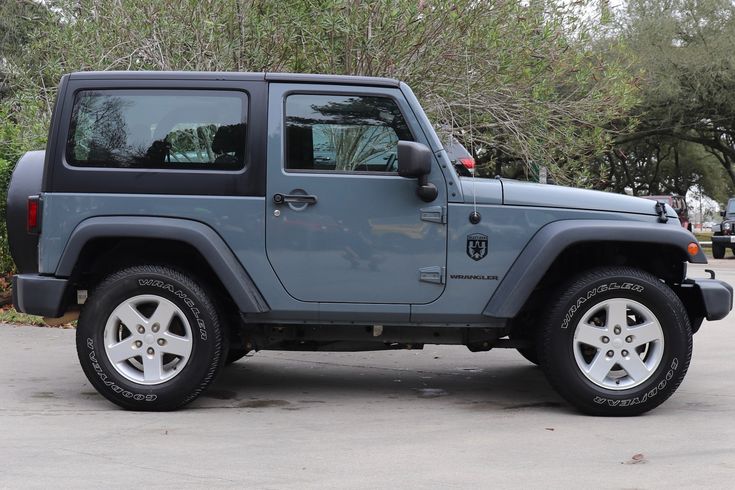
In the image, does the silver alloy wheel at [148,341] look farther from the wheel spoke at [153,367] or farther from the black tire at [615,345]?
the black tire at [615,345]

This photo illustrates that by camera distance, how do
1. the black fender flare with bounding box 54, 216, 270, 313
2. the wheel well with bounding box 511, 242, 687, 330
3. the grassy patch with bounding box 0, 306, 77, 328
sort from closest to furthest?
1. the black fender flare with bounding box 54, 216, 270, 313
2. the wheel well with bounding box 511, 242, 687, 330
3. the grassy patch with bounding box 0, 306, 77, 328

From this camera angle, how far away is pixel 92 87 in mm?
6168

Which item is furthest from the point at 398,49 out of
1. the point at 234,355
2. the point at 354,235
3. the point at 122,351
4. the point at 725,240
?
the point at 725,240

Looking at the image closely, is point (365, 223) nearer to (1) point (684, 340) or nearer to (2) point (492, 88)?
(1) point (684, 340)

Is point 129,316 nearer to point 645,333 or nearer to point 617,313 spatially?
point 617,313

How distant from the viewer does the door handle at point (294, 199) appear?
600 cm

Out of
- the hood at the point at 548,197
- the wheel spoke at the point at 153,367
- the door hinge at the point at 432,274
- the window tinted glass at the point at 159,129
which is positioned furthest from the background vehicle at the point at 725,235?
the wheel spoke at the point at 153,367

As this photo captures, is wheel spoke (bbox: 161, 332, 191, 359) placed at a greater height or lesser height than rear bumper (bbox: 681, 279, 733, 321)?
lesser

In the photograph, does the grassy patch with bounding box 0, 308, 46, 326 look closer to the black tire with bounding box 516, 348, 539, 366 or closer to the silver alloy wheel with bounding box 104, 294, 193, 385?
the silver alloy wheel with bounding box 104, 294, 193, 385

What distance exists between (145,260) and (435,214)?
5.91ft

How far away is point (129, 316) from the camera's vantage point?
6.04 m

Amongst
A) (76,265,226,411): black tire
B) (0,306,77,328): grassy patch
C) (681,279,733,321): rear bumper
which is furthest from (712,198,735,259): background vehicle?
(76,265,226,411): black tire

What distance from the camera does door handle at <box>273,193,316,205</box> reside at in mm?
5996

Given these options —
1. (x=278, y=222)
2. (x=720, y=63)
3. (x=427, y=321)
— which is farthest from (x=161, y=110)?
(x=720, y=63)
